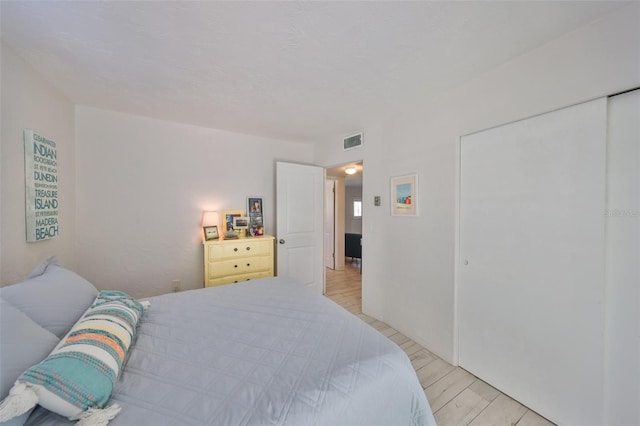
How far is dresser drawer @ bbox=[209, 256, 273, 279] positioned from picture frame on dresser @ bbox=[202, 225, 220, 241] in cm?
36

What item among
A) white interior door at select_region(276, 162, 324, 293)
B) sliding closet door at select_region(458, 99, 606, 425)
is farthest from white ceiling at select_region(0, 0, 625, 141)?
white interior door at select_region(276, 162, 324, 293)

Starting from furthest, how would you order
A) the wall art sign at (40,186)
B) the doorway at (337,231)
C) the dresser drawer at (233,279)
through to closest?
the doorway at (337,231) → the dresser drawer at (233,279) → the wall art sign at (40,186)

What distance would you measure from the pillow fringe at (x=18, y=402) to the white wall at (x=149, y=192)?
231 cm

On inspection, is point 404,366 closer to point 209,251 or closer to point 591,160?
point 591,160

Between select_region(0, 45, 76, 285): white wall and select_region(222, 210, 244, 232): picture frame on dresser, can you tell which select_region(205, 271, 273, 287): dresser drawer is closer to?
select_region(222, 210, 244, 232): picture frame on dresser

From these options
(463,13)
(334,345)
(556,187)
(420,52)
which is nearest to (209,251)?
(334,345)

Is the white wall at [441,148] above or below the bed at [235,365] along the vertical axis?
above

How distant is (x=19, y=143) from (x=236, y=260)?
1.98 metres

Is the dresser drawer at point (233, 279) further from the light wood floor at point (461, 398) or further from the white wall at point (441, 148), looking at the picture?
the light wood floor at point (461, 398)

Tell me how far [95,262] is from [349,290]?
3355mm

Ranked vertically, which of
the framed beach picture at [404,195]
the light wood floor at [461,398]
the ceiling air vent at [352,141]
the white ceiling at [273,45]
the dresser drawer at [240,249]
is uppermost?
the white ceiling at [273,45]

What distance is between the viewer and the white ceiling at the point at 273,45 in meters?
1.25

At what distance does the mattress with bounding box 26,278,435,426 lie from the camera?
2.79 ft

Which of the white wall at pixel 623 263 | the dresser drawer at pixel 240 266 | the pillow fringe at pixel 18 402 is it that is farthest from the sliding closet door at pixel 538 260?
the pillow fringe at pixel 18 402
